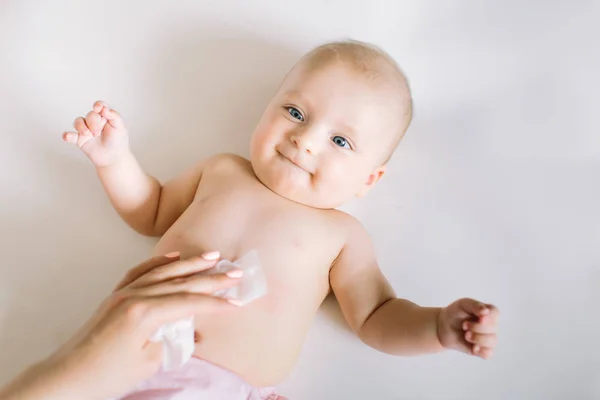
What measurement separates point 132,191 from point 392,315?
552 mm

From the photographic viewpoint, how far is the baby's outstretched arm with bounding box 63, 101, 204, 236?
3.63 ft

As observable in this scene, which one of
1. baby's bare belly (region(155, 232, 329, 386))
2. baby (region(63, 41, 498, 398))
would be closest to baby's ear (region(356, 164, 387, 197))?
baby (region(63, 41, 498, 398))

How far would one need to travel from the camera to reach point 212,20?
4.85ft

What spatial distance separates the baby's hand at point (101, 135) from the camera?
1.10 m

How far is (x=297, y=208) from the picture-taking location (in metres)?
1.16

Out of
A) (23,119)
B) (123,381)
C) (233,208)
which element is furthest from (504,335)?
(23,119)

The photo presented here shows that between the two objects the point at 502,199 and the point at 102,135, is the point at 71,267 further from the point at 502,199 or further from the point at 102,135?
the point at 502,199

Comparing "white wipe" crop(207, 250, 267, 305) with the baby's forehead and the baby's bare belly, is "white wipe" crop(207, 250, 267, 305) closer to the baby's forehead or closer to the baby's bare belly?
the baby's bare belly

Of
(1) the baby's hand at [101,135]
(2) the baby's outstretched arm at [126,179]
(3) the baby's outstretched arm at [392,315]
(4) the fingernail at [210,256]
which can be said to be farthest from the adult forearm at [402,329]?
(1) the baby's hand at [101,135]

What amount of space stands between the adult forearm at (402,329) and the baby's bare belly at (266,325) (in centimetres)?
12

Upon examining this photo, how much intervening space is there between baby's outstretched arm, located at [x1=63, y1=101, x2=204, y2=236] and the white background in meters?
0.07

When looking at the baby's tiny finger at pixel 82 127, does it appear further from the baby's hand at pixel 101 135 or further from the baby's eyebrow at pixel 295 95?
the baby's eyebrow at pixel 295 95

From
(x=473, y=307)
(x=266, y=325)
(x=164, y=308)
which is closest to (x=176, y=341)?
(x=164, y=308)

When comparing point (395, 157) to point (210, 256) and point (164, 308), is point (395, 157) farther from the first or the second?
point (164, 308)
